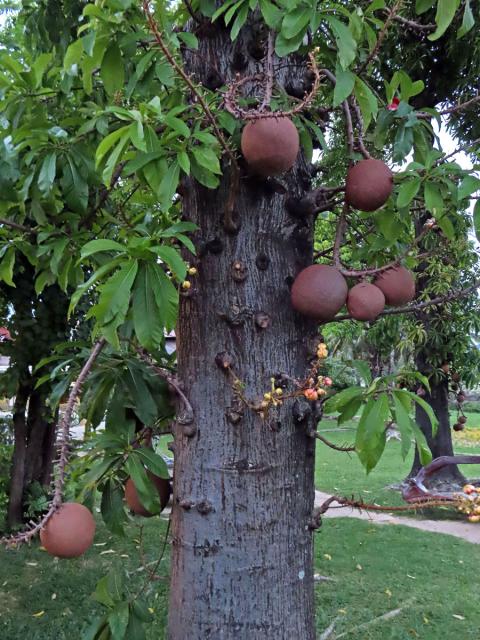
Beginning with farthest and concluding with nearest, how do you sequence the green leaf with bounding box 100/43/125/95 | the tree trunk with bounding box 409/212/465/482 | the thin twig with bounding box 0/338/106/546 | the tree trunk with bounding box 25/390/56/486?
the tree trunk with bounding box 409/212/465/482, the tree trunk with bounding box 25/390/56/486, the green leaf with bounding box 100/43/125/95, the thin twig with bounding box 0/338/106/546

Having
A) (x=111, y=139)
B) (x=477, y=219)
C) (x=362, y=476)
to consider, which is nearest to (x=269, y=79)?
(x=111, y=139)

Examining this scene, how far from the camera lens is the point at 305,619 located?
1.40m

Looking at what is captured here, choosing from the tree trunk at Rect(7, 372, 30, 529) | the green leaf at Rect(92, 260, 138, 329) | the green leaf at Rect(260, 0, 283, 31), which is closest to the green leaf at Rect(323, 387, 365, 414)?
the green leaf at Rect(92, 260, 138, 329)

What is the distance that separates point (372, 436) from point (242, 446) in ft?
0.90

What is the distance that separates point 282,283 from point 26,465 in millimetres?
4610

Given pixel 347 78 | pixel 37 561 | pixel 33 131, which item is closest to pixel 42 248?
pixel 33 131

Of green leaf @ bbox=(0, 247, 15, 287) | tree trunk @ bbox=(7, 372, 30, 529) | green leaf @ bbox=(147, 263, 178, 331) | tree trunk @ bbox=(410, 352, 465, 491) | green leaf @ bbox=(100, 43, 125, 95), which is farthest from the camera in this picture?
tree trunk @ bbox=(410, 352, 465, 491)

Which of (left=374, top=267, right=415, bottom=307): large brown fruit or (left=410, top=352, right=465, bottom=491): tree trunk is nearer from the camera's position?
(left=374, top=267, right=415, bottom=307): large brown fruit

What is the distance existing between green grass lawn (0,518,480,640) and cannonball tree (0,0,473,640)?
69.8 inches

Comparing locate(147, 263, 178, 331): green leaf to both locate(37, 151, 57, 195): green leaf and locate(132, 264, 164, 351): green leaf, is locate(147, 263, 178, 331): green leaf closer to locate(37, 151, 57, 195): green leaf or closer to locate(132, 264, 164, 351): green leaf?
locate(132, 264, 164, 351): green leaf

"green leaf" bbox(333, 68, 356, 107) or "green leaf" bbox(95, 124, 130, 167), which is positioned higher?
"green leaf" bbox(333, 68, 356, 107)

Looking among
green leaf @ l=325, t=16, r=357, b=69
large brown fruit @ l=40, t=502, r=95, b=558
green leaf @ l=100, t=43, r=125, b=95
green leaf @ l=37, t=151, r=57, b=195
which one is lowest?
large brown fruit @ l=40, t=502, r=95, b=558

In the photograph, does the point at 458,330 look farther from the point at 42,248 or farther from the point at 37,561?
the point at 42,248

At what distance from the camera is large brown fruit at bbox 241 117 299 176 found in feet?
4.00
